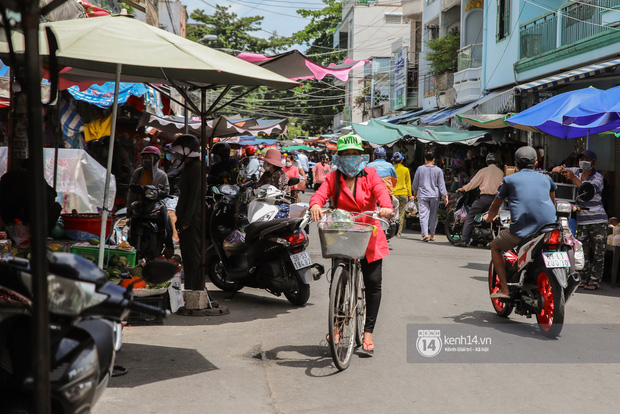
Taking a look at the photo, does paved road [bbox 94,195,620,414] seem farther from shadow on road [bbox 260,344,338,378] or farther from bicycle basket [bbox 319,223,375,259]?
bicycle basket [bbox 319,223,375,259]

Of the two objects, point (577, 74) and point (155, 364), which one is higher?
point (577, 74)

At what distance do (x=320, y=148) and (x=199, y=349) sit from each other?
42.9 meters

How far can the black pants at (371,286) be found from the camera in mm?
6102

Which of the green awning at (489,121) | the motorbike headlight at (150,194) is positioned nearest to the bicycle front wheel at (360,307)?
the motorbike headlight at (150,194)

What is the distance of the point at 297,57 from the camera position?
8.46m

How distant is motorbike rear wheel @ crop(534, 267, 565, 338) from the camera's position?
671 centimetres

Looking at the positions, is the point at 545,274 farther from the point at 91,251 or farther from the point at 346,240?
the point at 91,251

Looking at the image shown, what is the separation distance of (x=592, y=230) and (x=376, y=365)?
569cm

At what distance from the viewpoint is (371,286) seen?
6133 mm

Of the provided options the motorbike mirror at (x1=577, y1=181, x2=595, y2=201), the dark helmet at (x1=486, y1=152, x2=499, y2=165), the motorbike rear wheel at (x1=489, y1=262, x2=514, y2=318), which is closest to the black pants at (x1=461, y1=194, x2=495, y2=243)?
the dark helmet at (x1=486, y1=152, x2=499, y2=165)

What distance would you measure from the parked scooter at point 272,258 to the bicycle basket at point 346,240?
2490 mm

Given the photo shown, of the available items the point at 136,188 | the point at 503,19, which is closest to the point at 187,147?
the point at 136,188

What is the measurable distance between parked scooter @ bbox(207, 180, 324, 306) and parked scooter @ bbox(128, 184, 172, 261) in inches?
40.3

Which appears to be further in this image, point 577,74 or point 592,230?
point 577,74
